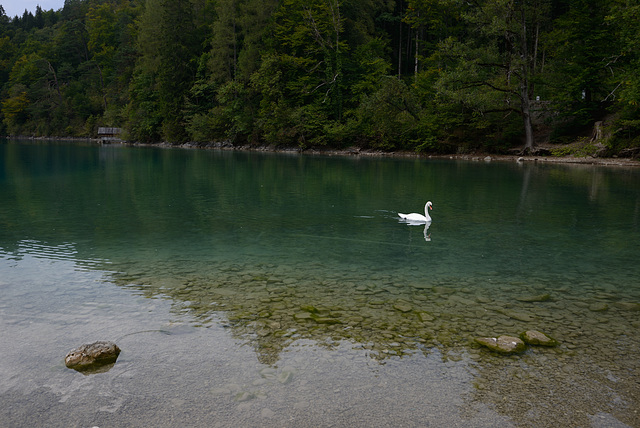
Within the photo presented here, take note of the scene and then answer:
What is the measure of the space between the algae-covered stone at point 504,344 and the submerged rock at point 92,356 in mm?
4222

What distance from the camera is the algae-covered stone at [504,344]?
518cm

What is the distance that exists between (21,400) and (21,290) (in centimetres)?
359

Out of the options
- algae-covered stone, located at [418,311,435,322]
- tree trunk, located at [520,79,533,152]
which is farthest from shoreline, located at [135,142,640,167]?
algae-covered stone, located at [418,311,435,322]

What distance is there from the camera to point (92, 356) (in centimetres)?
483

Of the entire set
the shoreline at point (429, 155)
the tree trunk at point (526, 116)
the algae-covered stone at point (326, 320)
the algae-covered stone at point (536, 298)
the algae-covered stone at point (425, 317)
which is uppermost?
the tree trunk at point (526, 116)

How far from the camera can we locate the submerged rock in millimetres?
4750

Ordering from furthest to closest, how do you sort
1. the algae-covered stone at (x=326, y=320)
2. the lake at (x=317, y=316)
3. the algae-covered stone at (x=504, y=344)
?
the algae-covered stone at (x=326, y=320) < the algae-covered stone at (x=504, y=344) < the lake at (x=317, y=316)

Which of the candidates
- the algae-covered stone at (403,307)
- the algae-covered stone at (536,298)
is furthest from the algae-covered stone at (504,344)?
the algae-covered stone at (536,298)

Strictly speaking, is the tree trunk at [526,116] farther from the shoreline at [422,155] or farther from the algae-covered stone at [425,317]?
the algae-covered stone at [425,317]

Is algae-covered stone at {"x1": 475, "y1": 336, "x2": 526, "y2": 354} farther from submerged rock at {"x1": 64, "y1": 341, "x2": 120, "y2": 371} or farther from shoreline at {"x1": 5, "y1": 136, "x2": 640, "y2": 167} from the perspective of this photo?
shoreline at {"x1": 5, "y1": 136, "x2": 640, "y2": 167}

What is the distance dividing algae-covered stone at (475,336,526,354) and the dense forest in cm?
2975

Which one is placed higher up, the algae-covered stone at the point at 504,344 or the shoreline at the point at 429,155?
the shoreline at the point at 429,155

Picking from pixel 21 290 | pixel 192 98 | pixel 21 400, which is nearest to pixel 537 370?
pixel 21 400

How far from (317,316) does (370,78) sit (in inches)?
1864
